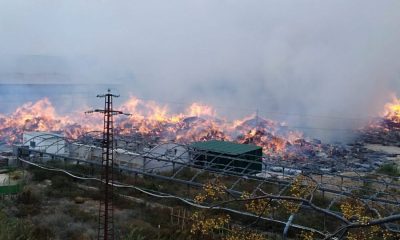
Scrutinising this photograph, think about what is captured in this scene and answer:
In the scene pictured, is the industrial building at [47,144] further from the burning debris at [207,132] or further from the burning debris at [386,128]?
the burning debris at [386,128]

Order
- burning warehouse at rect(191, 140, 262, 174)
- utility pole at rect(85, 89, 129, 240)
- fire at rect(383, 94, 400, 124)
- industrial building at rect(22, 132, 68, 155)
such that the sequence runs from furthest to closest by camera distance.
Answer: fire at rect(383, 94, 400, 124), industrial building at rect(22, 132, 68, 155), burning warehouse at rect(191, 140, 262, 174), utility pole at rect(85, 89, 129, 240)

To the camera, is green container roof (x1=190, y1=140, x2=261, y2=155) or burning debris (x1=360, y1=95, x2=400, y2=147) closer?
green container roof (x1=190, y1=140, x2=261, y2=155)

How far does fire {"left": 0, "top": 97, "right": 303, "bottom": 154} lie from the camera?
23.2 m

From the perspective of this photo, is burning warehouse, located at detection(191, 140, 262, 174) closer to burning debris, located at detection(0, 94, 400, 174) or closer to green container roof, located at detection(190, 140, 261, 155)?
green container roof, located at detection(190, 140, 261, 155)

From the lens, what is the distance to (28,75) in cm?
4338

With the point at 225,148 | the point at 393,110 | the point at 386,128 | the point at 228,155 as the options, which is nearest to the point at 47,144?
the point at 225,148

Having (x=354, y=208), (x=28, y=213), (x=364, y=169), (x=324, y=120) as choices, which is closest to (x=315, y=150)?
(x=364, y=169)

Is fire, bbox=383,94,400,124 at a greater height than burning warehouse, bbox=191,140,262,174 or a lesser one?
greater

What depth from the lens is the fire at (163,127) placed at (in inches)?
914

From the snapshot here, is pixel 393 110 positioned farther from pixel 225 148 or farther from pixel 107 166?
pixel 107 166

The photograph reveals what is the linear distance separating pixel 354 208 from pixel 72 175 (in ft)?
41.3

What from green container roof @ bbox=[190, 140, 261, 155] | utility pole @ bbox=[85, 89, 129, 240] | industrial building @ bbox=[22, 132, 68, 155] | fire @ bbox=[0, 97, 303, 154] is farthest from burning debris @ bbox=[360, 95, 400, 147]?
utility pole @ bbox=[85, 89, 129, 240]

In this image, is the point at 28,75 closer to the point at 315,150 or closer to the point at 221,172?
the point at 315,150

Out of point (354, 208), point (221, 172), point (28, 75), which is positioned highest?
point (28, 75)
